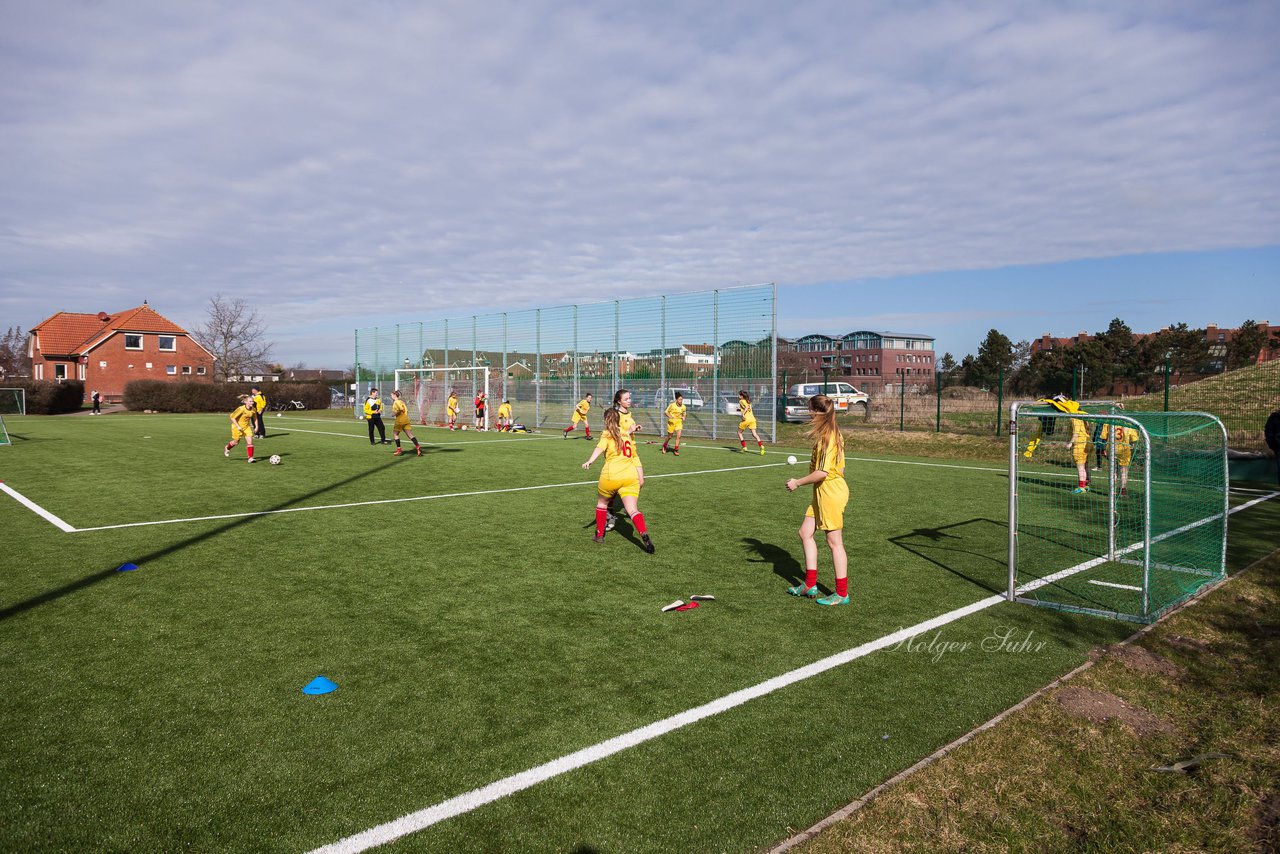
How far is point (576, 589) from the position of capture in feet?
23.3

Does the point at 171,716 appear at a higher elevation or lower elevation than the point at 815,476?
lower

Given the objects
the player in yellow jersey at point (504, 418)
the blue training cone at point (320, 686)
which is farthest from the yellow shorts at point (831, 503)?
the player in yellow jersey at point (504, 418)

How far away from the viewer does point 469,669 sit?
5.11m

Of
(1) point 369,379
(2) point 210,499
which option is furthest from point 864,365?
(2) point 210,499

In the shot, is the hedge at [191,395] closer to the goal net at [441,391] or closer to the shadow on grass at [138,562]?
the goal net at [441,391]

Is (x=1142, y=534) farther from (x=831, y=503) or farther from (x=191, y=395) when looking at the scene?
(x=191, y=395)

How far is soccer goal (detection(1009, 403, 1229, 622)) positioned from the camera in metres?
6.62

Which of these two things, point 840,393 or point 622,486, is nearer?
point 622,486

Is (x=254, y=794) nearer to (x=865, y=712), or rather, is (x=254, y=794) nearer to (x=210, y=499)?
(x=865, y=712)

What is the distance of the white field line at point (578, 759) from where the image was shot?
126 inches

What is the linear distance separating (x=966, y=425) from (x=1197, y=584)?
783 inches

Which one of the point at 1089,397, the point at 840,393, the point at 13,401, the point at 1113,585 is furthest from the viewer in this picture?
the point at 13,401

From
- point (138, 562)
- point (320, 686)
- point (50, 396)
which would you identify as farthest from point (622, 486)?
point (50, 396)

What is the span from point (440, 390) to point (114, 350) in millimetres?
42126
